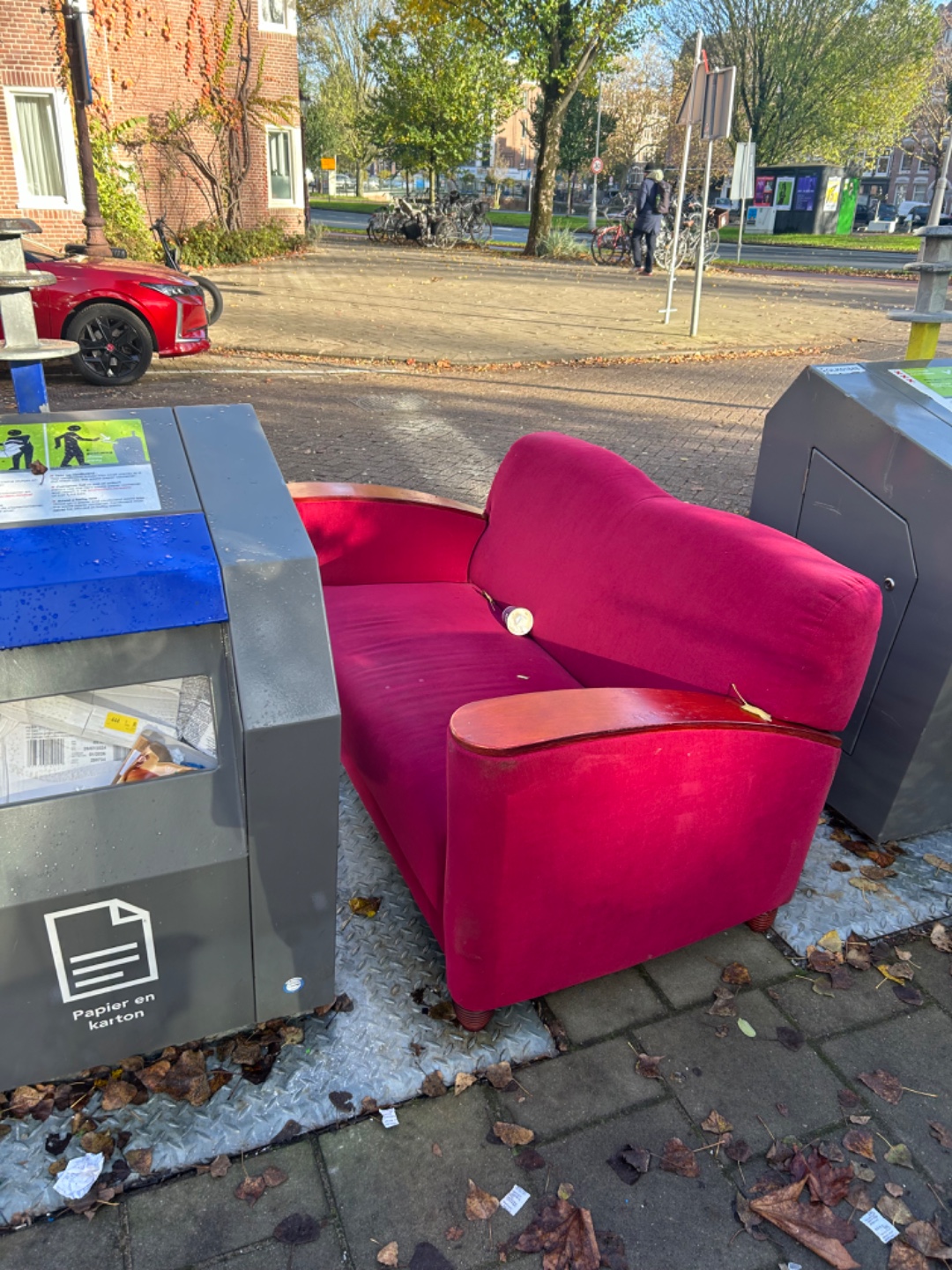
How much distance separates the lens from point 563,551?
297 centimetres

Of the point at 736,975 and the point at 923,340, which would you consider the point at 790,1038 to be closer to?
the point at 736,975

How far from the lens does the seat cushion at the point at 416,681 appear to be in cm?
231

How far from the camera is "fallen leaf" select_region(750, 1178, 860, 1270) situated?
1.80 m

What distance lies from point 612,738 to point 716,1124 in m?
0.91

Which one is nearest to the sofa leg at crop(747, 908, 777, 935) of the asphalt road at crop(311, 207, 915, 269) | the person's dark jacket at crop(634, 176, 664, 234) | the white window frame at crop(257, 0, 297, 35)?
the person's dark jacket at crop(634, 176, 664, 234)

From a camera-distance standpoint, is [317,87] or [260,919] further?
[317,87]

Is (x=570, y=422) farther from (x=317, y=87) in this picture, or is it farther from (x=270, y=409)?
(x=317, y=87)

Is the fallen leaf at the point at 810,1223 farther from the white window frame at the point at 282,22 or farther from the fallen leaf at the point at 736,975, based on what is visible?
the white window frame at the point at 282,22

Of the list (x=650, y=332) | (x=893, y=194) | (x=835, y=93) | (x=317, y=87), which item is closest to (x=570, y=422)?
(x=650, y=332)

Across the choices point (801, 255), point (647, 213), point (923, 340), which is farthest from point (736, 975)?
point (801, 255)

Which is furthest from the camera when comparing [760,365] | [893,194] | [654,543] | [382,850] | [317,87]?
[893,194]

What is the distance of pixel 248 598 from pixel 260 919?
71cm

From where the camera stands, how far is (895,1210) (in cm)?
189

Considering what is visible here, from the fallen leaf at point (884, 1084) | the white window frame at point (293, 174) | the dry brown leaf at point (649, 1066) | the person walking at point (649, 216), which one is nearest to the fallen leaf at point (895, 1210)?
the fallen leaf at point (884, 1084)
